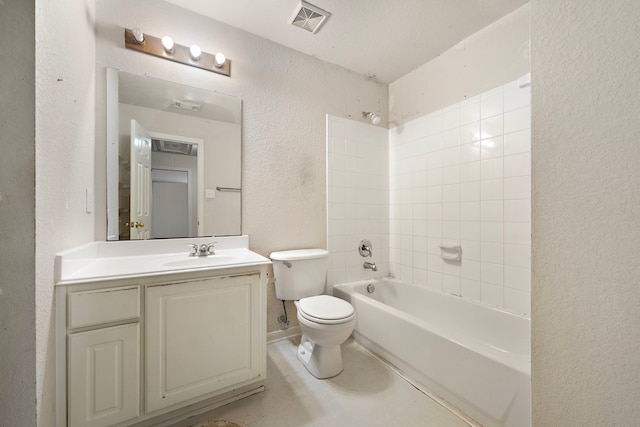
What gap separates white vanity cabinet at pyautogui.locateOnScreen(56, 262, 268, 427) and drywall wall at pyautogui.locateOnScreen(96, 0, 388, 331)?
0.60 meters

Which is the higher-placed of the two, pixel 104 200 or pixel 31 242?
pixel 104 200

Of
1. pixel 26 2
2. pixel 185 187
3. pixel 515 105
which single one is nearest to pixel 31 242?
pixel 26 2

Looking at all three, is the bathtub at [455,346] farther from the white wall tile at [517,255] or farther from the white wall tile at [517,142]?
the white wall tile at [517,142]

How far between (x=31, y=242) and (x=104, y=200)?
2.45 ft

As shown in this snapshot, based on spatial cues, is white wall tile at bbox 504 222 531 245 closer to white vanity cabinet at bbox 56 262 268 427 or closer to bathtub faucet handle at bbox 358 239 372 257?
bathtub faucet handle at bbox 358 239 372 257

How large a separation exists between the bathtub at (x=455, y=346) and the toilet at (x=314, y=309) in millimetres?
324

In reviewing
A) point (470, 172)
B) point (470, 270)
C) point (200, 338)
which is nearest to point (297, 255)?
point (200, 338)

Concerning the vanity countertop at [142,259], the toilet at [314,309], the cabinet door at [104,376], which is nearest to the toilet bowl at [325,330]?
the toilet at [314,309]

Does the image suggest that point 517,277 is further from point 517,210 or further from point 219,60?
point 219,60

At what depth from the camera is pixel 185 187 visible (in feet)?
5.52

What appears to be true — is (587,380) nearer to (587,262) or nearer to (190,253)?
(587,262)

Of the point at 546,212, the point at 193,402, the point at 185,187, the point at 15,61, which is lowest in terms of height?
the point at 193,402

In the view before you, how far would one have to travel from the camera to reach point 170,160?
164 cm

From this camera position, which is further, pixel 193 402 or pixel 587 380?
pixel 193 402
